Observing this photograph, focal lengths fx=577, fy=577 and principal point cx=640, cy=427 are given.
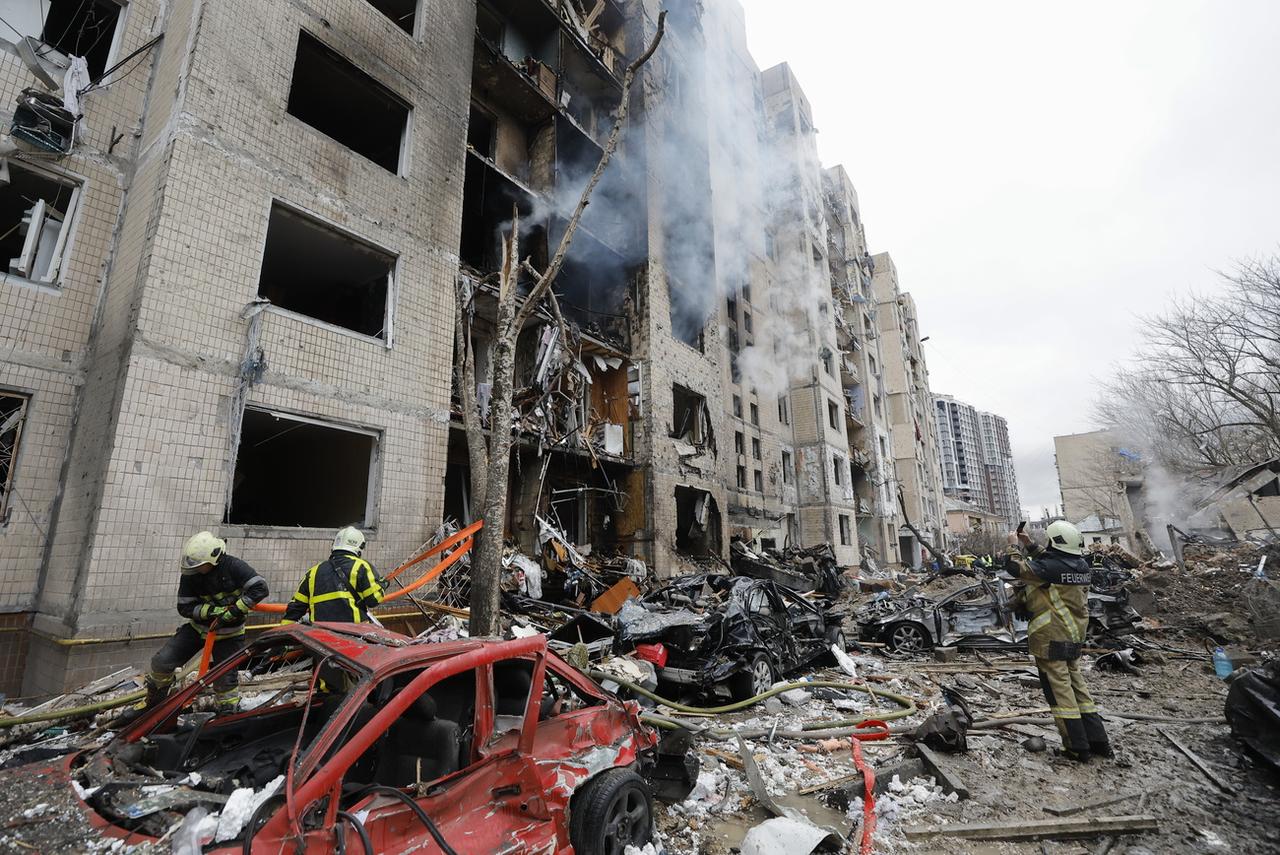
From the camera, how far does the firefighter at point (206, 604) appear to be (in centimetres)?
447

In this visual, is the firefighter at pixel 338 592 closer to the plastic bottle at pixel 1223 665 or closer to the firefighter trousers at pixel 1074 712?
the firefighter trousers at pixel 1074 712

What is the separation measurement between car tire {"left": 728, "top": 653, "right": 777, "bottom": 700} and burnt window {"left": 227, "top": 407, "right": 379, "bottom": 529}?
5.42 m

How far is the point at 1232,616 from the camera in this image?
1048 cm

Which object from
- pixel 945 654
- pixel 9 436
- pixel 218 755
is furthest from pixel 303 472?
pixel 945 654

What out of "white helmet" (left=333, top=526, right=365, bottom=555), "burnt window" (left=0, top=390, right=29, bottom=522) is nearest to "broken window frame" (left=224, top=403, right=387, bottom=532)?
"burnt window" (left=0, top=390, right=29, bottom=522)

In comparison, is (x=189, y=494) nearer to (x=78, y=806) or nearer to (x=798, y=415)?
(x=78, y=806)

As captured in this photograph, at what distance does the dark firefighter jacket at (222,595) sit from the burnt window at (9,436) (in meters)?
3.68

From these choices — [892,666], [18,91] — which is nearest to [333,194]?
[18,91]

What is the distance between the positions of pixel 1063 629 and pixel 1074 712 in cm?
68

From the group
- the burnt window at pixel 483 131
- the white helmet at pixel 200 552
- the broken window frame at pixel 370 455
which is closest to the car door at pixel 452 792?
the white helmet at pixel 200 552

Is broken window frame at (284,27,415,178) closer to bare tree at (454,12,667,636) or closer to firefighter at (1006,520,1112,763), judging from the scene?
bare tree at (454,12,667,636)

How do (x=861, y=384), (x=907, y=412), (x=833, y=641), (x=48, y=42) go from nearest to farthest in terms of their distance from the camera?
(x=48, y=42) < (x=833, y=641) < (x=861, y=384) < (x=907, y=412)

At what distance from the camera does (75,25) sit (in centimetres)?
802

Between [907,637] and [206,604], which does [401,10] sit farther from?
[907,637]
